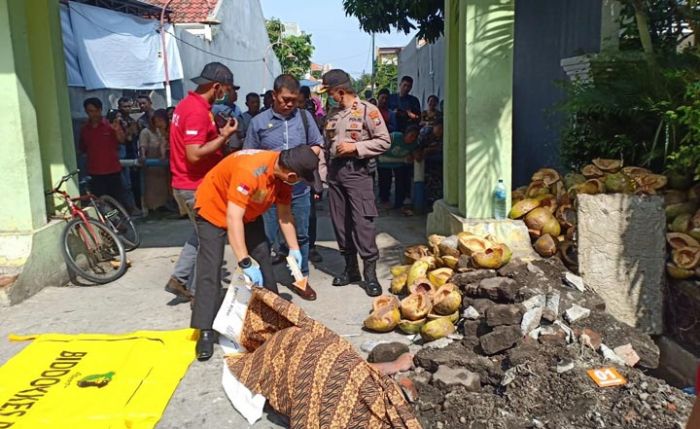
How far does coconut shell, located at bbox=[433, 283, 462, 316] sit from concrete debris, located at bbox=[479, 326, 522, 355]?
0.59m

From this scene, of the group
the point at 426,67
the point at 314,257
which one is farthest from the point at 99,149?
the point at 426,67

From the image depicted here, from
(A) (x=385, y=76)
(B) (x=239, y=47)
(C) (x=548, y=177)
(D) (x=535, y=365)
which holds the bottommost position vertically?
(D) (x=535, y=365)

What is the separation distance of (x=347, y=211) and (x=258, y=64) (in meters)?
22.3

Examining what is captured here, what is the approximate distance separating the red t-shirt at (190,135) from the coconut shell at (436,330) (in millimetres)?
2221

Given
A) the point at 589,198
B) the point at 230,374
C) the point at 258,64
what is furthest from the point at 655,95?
the point at 258,64

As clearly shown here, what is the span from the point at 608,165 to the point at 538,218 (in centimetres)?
74

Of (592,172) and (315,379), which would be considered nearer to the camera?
(315,379)

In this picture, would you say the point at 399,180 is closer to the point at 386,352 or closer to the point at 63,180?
the point at 63,180

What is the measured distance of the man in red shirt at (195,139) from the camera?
16.7 ft

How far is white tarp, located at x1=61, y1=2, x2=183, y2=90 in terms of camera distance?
10.1 meters

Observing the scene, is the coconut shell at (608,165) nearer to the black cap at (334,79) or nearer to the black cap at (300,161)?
the black cap at (334,79)

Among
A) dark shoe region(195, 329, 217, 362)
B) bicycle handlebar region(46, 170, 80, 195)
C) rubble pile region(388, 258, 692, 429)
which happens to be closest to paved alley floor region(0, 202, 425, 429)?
dark shoe region(195, 329, 217, 362)

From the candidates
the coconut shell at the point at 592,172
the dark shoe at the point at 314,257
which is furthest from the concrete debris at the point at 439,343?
the dark shoe at the point at 314,257

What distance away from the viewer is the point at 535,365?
3816 mm
